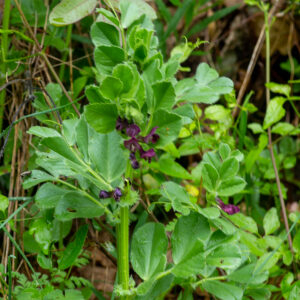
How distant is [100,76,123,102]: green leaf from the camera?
72 cm

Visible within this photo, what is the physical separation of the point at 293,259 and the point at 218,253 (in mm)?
465

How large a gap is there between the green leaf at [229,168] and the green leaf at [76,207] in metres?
0.26

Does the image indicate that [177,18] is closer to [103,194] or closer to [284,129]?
[284,129]

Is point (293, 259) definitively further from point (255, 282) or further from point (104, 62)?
point (104, 62)

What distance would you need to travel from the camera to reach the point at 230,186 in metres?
0.87

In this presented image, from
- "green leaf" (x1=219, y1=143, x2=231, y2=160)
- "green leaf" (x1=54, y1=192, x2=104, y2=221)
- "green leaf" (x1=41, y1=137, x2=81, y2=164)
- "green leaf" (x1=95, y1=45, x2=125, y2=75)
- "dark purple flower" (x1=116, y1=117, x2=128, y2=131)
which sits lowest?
"green leaf" (x1=54, y1=192, x2=104, y2=221)

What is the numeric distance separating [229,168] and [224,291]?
276 millimetres

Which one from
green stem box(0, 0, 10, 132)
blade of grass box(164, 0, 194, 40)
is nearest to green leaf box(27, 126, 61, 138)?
green stem box(0, 0, 10, 132)

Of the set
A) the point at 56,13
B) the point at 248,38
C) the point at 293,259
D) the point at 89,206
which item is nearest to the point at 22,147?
the point at 56,13

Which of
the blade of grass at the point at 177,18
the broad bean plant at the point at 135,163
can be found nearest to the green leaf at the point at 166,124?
the broad bean plant at the point at 135,163

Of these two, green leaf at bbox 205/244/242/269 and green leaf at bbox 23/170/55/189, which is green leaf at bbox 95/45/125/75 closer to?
green leaf at bbox 23/170/55/189

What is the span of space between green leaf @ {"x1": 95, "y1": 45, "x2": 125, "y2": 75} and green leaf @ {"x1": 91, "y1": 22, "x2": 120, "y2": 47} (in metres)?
0.04

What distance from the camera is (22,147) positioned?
140cm

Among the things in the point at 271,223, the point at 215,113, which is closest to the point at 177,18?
the point at 215,113
